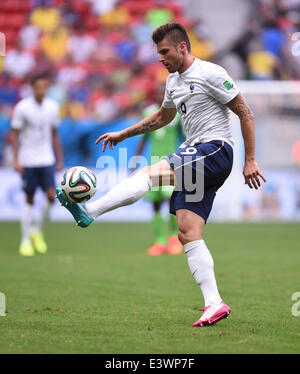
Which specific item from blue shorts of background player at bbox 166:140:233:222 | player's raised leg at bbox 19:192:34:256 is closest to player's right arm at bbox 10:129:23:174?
player's raised leg at bbox 19:192:34:256

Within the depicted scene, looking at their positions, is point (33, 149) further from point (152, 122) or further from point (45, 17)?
point (45, 17)

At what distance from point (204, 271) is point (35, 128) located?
5775mm

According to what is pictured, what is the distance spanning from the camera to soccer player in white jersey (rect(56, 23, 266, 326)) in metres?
4.71

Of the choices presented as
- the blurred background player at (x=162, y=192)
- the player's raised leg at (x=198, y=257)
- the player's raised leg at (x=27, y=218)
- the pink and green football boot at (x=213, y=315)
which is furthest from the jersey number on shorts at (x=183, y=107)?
the player's raised leg at (x=27, y=218)

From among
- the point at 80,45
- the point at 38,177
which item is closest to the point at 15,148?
the point at 38,177

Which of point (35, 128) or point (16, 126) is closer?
point (16, 126)

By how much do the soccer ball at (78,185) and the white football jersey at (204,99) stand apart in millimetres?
816

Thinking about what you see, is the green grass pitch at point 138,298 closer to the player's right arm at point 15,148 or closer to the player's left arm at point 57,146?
the player's right arm at point 15,148

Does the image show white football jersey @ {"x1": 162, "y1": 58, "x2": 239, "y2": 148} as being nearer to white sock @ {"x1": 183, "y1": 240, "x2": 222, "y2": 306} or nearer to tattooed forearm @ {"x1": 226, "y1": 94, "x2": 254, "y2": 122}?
tattooed forearm @ {"x1": 226, "y1": 94, "x2": 254, "y2": 122}

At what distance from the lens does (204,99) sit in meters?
4.88

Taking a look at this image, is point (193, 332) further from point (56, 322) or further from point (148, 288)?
point (148, 288)

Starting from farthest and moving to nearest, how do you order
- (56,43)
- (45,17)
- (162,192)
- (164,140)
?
1. (45,17)
2. (56,43)
3. (164,140)
4. (162,192)

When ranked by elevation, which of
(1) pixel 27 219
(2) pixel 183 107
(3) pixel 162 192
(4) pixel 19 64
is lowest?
(1) pixel 27 219
